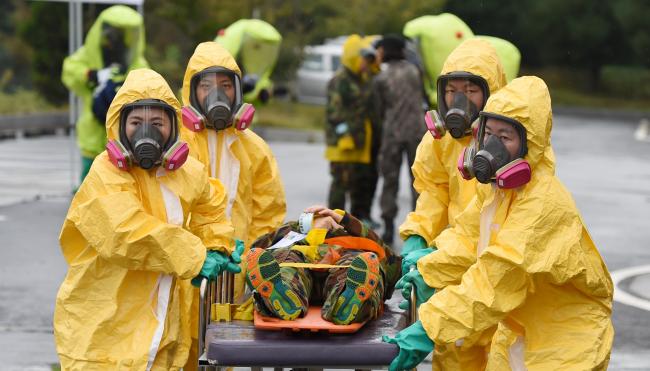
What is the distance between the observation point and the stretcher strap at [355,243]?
7.23 meters

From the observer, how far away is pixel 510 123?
557 cm

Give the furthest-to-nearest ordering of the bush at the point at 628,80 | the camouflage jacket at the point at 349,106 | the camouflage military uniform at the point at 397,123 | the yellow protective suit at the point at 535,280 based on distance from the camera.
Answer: the bush at the point at 628,80 → the camouflage jacket at the point at 349,106 → the camouflage military uniform at the point at 397,123 → the yellow protective suit at the point at 535,280

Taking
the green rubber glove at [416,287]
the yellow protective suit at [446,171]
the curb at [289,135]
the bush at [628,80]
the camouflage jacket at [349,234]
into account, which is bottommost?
the bush at [628,80]

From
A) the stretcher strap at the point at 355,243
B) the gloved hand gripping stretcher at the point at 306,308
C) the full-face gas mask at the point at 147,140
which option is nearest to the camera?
the gloved hand gripping stretcher at the point at 306,308

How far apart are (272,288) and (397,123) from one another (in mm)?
7188

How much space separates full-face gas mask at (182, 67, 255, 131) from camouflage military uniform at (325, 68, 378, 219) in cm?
568

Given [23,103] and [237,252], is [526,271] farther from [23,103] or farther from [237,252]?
[23,103]

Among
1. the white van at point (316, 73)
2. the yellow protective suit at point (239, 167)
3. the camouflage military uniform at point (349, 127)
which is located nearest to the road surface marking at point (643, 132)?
the white van at point (316, 73)

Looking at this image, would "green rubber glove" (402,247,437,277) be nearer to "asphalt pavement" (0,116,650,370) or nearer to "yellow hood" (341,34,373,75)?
"asphalt pavement" (0,116,650,370)

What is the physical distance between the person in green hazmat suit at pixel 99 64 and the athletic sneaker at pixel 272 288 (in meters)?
8.48

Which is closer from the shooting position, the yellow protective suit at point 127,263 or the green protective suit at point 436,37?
the yellow protective suit at point 127,263

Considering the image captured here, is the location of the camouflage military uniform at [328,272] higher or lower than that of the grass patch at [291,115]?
higher

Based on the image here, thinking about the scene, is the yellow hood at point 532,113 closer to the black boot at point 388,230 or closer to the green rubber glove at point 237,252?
the green rubber glove at point 237,252

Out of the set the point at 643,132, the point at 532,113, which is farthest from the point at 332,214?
the point at 643,132
